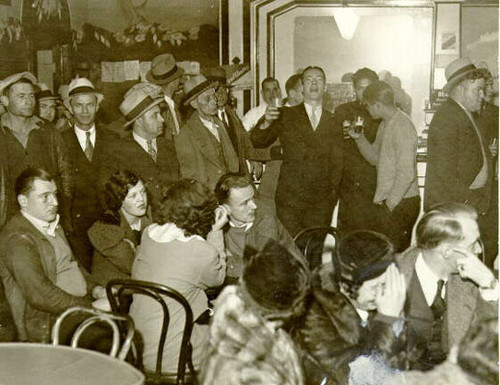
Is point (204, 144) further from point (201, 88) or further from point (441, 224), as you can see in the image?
point (441, 224)

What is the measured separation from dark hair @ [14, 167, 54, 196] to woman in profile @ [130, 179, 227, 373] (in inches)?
20.0

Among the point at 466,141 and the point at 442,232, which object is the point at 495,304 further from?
the point at 466,141

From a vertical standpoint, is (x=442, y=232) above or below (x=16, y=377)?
above

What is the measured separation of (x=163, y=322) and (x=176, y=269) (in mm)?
188

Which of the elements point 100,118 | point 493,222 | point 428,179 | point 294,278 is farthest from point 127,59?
point 493,222

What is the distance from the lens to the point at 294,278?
2779 millimetres

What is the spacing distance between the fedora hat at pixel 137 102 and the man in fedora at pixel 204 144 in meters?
0.13

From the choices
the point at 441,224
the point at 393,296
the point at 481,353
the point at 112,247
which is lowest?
the point at 481,353

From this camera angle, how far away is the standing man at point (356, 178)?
2.97m

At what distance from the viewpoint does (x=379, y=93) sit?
2.88 metres

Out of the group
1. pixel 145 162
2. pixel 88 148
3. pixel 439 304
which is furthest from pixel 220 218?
pixel 439 304

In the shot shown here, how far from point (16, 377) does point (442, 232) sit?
60.6 inches

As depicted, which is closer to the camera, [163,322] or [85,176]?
[163,322]

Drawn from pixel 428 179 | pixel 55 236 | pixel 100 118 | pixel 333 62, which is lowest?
pixel 55 236
